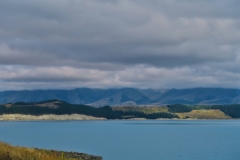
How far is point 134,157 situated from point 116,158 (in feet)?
14.8

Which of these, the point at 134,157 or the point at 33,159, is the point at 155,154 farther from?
the point at 33,159

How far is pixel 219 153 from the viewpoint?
257 ft

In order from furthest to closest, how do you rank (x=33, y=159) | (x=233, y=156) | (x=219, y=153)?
1. (x=219, y=153)
2. (x=233, y=156)
3. (x=33, y=159)

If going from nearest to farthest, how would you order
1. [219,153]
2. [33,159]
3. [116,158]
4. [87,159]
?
1. [33,159]
2. [87,159]
3. [116,158]
4. [219,153]

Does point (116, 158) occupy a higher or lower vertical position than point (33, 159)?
lower

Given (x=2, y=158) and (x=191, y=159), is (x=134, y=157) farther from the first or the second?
(x=2, y=158)

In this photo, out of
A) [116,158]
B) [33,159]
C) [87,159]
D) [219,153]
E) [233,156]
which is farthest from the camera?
[219,153]

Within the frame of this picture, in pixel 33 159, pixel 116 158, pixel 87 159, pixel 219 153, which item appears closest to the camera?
pixel 33 159

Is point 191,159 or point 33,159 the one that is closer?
point 33,159

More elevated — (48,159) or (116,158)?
(48,159)

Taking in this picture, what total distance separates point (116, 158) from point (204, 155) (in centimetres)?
1923

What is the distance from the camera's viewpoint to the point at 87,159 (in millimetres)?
44469

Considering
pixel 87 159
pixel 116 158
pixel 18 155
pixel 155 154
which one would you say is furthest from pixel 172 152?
pixel 18 155

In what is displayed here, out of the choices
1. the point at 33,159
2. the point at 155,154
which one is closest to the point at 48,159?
the point at 33,159
